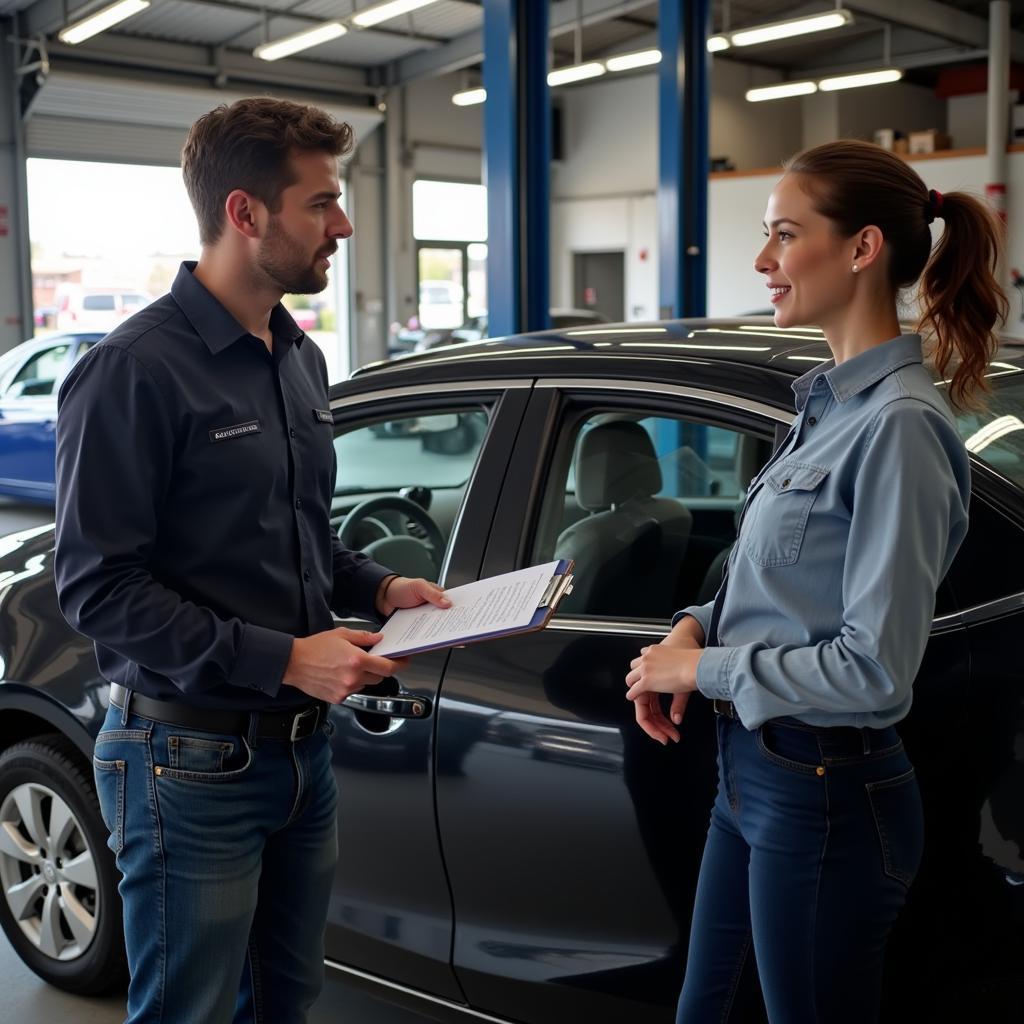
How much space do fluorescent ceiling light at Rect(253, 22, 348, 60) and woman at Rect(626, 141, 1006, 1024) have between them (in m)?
12.8

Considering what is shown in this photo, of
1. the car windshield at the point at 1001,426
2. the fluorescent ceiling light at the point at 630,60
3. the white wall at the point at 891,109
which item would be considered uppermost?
the white wall at the point at 891,109

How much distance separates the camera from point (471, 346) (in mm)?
2617

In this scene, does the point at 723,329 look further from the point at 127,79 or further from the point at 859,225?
the point at 127,79

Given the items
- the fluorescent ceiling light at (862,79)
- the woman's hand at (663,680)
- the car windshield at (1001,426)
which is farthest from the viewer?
the fluorescent ceiling light at (862,79)

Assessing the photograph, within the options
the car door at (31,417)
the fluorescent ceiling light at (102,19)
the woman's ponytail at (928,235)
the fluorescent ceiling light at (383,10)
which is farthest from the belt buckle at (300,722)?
the fluorescent ceiling light at (102,19)

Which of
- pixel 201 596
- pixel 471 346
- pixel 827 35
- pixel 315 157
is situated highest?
pixel 827 35

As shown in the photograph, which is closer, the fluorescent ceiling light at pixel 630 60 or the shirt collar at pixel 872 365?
the shirt collar at pixel 872 365

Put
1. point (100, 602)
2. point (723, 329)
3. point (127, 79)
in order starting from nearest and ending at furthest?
point (100, 602), point (723, 329), point (127, 79)

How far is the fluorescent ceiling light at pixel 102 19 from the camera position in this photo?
40.7 ft

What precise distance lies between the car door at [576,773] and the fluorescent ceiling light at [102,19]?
11.6m

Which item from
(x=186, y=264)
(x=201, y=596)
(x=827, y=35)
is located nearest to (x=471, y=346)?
(x=186, y=264)

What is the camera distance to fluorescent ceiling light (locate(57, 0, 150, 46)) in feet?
40.7

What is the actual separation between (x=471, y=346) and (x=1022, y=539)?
3.99 feet

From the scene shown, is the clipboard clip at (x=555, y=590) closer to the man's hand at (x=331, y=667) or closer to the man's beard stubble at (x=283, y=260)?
the man's hand at (x=331, y=667)
